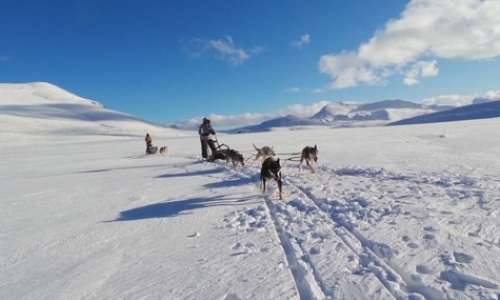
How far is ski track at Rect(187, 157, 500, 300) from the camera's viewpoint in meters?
3.15

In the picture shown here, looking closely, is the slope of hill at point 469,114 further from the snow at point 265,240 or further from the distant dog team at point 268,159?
the snow at point 265,240

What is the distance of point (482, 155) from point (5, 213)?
12.3 m

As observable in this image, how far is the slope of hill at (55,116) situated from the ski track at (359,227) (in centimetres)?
7786

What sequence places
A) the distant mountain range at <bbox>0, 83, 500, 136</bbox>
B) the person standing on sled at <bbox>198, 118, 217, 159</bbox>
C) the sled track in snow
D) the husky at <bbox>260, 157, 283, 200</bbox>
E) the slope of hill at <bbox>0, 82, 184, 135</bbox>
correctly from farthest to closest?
the distant mountain range at <bbox>0, 83, 500, 136</bbox>, the slope of hill at <bbox>0, 82, 184, 135</bbox>, the person standing on sled at <bbox>198, 118, 217, 159</bbox>, the husky at <bbox>260, 157, 283, 200</bbox>, the sled track in snow

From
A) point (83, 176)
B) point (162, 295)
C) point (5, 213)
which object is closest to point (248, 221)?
point (162, 295)

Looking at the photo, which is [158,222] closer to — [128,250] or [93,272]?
[128,250]

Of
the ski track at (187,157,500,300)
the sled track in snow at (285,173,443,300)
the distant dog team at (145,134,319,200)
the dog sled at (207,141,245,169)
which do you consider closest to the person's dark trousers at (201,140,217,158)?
the distant dog team at (145,134,319,200)

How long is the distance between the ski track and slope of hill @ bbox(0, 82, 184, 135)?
77.9m

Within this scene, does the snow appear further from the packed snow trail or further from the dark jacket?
the dark jacket

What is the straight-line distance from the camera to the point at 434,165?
9320 millimetres

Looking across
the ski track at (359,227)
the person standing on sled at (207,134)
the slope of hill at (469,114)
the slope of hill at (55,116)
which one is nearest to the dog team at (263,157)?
the person standing on sled at (207,134)

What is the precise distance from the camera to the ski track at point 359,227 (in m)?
3.15

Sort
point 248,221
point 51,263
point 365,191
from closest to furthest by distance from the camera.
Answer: point 51,263, point 248,221, point 365,191

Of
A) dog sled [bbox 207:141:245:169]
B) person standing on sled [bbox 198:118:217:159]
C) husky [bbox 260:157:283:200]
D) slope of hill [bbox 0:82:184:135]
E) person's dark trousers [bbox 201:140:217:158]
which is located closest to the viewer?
husky [bbox 260:157:283:200]
